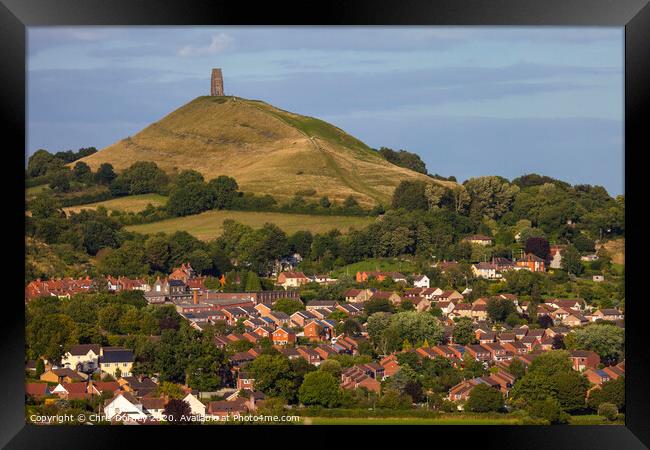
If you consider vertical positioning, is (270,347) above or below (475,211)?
below

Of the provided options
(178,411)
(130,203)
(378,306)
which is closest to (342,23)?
(178,411)

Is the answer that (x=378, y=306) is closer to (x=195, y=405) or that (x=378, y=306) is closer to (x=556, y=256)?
(x=556, y=256)

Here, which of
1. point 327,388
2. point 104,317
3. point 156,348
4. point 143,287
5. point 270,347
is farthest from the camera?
point 143,287

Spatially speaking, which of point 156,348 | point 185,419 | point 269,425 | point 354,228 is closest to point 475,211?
point 354,228

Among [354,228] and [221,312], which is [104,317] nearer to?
[221,312]

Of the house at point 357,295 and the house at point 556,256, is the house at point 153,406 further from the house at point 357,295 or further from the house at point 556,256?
the house at point 556,256

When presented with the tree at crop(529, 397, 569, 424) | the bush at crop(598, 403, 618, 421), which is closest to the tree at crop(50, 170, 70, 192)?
the tree at crop(529, 397, 569, 424)
